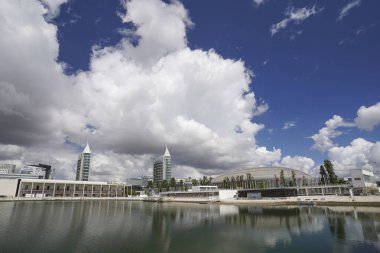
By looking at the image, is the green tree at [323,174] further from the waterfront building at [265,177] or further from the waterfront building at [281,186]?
the waterfront building at [265,177]

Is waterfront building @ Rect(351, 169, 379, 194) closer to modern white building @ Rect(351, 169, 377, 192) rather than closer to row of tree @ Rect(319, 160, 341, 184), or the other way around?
modern white building @ Rect(351, 169, 377, 192)

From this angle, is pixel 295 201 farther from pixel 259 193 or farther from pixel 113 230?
pixel 113 230

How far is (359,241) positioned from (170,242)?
88.4 ft

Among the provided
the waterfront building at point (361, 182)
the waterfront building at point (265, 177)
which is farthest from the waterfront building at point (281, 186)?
the waterfront building at point (361, 182)

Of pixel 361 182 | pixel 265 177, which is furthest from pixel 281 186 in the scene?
pixel 361 182

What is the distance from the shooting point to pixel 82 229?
47.0m

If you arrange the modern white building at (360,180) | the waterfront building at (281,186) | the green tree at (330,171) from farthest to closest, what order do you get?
the waterfront building at (281,186) → the green tree at (330,171) → the modern white building at (360,180)

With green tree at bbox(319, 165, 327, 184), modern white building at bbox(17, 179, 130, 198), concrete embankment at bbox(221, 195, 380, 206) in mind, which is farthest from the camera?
modern white building at bbox(17, 179, 130, 198)

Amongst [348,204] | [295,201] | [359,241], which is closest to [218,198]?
[295,201]

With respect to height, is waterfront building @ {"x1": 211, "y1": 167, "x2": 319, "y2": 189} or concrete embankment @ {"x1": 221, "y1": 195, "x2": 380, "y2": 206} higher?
waterfront building @ {"x1": 211, "y1": 167, "x2": 319, "y2": 189}

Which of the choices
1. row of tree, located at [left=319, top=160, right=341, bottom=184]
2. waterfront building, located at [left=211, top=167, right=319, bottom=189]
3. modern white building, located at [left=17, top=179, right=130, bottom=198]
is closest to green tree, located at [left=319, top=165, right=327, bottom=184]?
row of tree, located at [left=319, top=160, right=341, bottom=184]

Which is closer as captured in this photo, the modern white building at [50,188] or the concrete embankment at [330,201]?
the concrete embankment at [330,201]

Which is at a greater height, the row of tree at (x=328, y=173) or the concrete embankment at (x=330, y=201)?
the row of tree at (x=328, y=173)

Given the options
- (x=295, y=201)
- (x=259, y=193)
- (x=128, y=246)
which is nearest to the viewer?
(x=128, y=246)
